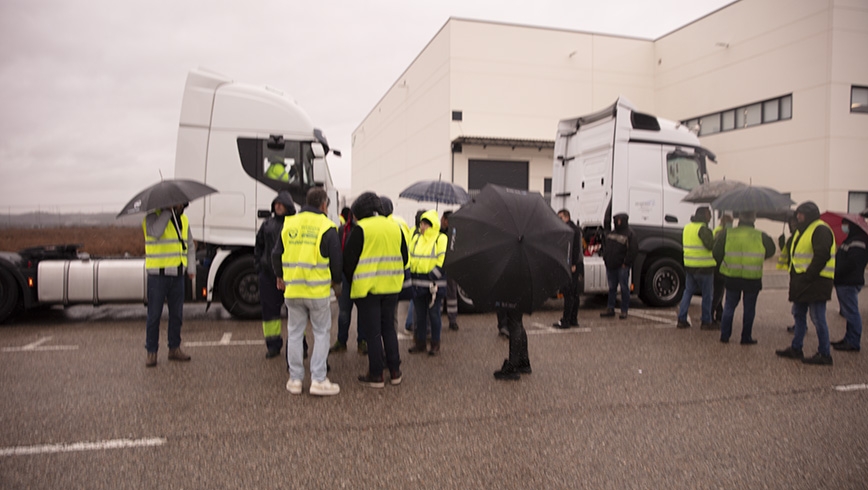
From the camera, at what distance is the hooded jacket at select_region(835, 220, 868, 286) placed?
7350 millimetres

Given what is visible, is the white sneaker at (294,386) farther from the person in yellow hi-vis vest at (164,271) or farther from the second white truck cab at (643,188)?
the second white truck cab at (643,188)

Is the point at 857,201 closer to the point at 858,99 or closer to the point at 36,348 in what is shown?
the point at 858,99

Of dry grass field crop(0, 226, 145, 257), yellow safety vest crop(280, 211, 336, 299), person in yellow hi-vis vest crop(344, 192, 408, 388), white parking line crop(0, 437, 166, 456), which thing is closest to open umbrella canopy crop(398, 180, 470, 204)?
person in yellow hi-vis vest crop(344, 192, 408, 388)

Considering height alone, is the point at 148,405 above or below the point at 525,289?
below

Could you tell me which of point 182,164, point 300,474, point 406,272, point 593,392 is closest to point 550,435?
point 593,392

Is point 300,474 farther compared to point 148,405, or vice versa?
point 148,405

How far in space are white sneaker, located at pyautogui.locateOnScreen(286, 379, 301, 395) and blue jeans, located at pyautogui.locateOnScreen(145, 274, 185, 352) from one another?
5.78 ft

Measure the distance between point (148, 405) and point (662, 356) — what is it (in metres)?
5.43

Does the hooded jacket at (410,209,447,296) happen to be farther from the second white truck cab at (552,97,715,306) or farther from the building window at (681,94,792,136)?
the building window at (681,94,792,136)

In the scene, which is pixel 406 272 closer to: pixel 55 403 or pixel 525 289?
pixel 525 289

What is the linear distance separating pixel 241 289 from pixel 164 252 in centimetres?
253

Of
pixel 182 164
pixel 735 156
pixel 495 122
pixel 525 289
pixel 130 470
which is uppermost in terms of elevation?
pixel 495 122

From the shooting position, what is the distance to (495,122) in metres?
24.8

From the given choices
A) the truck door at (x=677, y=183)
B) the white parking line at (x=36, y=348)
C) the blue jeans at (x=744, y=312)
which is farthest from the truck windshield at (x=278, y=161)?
the truck door at (x=677, y=183)
